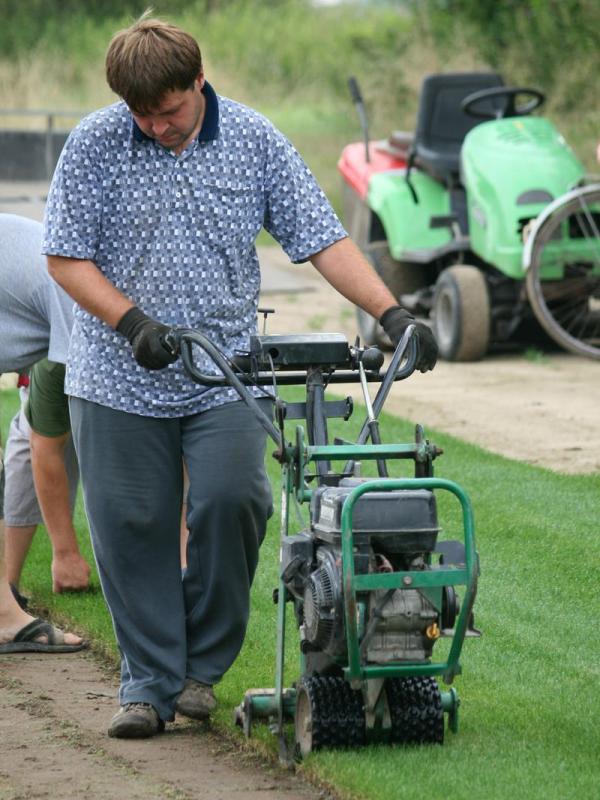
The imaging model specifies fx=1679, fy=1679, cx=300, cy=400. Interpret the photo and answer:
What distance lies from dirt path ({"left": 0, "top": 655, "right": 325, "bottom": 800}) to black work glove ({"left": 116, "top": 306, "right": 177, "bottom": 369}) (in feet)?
3.33

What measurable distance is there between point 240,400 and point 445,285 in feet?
23.4

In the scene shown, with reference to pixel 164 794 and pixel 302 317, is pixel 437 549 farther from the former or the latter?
pixel 302 317

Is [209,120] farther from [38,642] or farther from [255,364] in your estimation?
[38,642]

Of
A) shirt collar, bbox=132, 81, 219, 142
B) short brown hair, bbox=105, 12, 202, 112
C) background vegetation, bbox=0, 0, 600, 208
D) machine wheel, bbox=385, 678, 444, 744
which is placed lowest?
machine wheel, bbox=385, 678, 444, 744

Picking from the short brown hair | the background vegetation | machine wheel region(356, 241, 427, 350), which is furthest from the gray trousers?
the background vegetation

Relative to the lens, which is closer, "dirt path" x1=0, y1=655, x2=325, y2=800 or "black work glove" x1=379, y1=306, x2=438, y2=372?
"dirt path" x1=0, y1=655, x2=325, y2=800

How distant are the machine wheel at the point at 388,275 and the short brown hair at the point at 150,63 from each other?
8115mm

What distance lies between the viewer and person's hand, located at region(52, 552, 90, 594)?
613 cm

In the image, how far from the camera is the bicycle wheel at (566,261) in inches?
414

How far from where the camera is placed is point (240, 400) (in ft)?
14.5

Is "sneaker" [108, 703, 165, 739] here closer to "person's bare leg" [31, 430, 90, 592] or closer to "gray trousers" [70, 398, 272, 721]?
"gray trousers" [70, 398, 272, 721]

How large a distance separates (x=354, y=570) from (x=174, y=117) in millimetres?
1247

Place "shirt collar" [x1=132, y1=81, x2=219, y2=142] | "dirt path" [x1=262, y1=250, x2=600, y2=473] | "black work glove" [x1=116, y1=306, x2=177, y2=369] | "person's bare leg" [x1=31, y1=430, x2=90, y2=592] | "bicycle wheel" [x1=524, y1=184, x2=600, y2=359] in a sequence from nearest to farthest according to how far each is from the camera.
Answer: "black work glove" [x1=116, y1=306, x2=177, y2=369], "shirt collar" [x1=132, y1=81, x2=219, y2=142], "person's bare leg" [x1=31, y1=430, x2=90, y2=592], "dirt path" [x1=262, y1=250, x2=600, y2=473], "bicycle wheel" [x1=524, y1=184, x2=600, y2=359]

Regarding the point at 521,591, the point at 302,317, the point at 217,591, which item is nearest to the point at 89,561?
the point at 521,591
